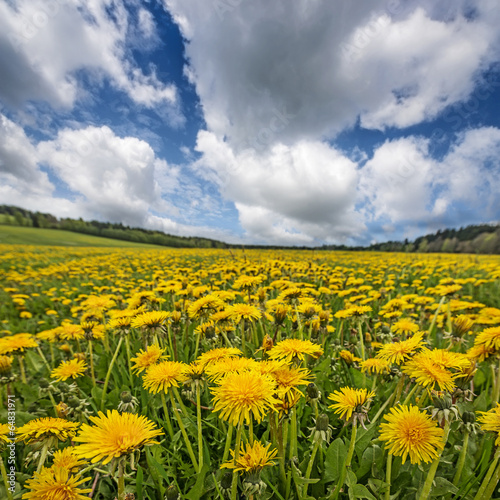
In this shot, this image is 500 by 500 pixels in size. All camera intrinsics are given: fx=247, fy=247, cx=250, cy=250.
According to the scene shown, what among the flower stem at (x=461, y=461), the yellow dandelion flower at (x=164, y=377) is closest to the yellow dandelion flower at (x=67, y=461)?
the yellow dandelion flower at (x=164, y=377)

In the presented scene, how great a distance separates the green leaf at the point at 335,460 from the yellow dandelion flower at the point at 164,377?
0.87 meters

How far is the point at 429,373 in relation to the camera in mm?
1123

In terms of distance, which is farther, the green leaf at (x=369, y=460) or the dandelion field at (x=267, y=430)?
the green leaf at (x=369, y=460)

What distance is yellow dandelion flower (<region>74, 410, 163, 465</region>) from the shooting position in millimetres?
843

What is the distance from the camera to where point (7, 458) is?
5.22ft

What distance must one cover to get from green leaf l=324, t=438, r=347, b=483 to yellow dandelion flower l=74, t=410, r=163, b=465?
3.12 feet

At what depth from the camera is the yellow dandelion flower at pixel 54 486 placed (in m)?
0.88

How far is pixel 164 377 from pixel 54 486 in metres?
0.50

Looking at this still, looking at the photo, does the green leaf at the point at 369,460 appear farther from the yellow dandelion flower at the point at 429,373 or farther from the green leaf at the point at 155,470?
the green leaf at the point at 155,470

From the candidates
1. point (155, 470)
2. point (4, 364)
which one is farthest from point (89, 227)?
point (155, 470)

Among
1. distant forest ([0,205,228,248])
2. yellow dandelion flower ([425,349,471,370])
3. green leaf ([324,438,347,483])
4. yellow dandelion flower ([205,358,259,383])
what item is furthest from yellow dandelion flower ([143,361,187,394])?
distant forest ([0,205,228,248])

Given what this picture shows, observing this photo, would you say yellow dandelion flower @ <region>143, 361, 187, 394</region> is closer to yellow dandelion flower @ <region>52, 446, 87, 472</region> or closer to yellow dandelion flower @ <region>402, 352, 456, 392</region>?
yellow dandelion flower @ <region>52, 446, 87, 472</region>

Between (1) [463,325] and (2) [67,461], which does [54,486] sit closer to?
(2) [67,461]

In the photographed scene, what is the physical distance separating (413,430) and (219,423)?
48.4 inches
